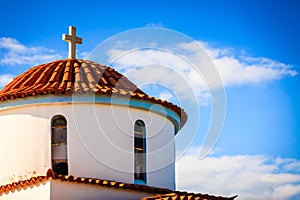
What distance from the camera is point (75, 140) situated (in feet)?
76.5

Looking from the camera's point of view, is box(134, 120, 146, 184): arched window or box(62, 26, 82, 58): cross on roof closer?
box(134, 120, 146, 184): arched window

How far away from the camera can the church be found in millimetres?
23062

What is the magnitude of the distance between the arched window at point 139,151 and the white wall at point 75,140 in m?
0.27

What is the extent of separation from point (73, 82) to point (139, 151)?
2549mm

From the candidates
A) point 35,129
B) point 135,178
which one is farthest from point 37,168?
point 135,178

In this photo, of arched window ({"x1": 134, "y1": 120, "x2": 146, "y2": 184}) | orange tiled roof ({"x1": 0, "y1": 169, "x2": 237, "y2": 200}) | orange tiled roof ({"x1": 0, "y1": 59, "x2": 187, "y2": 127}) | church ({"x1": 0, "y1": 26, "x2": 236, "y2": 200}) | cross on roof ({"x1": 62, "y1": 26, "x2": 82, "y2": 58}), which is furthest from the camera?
cross on roof ({"x1": 62, "y1": 26, "x2": 82, "y2": 58})

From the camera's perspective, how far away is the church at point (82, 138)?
23.1 metres

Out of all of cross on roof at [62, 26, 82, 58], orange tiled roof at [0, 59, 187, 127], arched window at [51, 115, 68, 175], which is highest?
cross on roof at [62, 26, 82, 58]

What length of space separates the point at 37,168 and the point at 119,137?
2295 millimetres

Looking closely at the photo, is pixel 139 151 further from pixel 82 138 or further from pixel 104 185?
pixel 104 185

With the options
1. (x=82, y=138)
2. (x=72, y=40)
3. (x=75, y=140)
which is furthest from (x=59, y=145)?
(x=72, y=40)

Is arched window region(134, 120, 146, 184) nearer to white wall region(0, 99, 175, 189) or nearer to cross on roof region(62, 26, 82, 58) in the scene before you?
white wall region(0, 99, 175, 189)

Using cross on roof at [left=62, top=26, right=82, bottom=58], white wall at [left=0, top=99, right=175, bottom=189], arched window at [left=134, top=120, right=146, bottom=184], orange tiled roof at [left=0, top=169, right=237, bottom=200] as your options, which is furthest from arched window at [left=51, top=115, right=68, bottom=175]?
cross on roof at [left=62, top=26, right=82, bottom=58]

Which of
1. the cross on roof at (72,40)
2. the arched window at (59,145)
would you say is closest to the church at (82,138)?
the arched window at (59,145)
